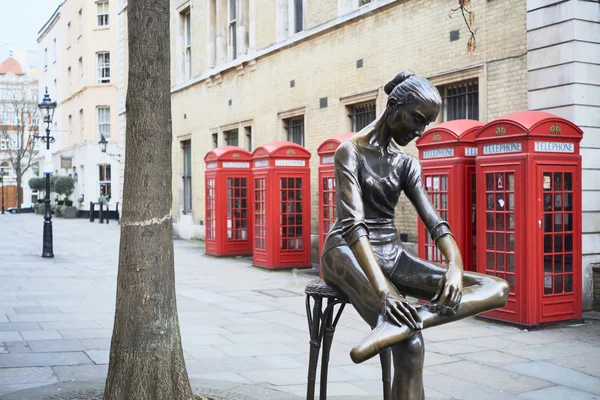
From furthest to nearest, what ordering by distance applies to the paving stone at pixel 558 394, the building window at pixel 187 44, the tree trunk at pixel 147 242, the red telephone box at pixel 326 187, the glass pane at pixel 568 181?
the building window at pixel 187 44 < the red telephone box at pixel 326 187 < the glass pane at pixel 568 181 < the paving stone at pixel 558 394 < the tree trunk at pixel 147 242

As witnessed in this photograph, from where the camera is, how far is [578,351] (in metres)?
7.77

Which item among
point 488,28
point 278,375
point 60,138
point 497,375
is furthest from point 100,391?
point 60,138

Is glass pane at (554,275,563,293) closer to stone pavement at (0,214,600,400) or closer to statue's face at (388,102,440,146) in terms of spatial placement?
stone pavement at (0,214,600,400)

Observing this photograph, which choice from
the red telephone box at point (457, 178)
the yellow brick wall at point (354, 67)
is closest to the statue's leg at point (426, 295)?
the red telephone box at point (457, 178)

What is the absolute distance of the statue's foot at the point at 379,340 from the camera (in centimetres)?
333

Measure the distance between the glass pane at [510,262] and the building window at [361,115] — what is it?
6.48 metres

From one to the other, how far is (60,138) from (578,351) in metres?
49.1

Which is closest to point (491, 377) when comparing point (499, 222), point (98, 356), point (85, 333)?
point (499, 222)

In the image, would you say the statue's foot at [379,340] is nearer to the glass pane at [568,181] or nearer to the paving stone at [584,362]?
the paving stone at [584,362]

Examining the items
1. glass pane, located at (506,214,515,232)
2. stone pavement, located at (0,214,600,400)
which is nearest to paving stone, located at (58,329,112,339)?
stone pavement, located at (0,214,600,400)

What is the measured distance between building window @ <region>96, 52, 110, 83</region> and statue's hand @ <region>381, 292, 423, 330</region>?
4259 cm

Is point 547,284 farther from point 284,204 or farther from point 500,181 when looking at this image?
point 284,204

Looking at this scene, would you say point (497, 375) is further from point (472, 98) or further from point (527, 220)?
point (472, 98)

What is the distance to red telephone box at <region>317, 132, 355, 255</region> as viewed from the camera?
13.9 m
